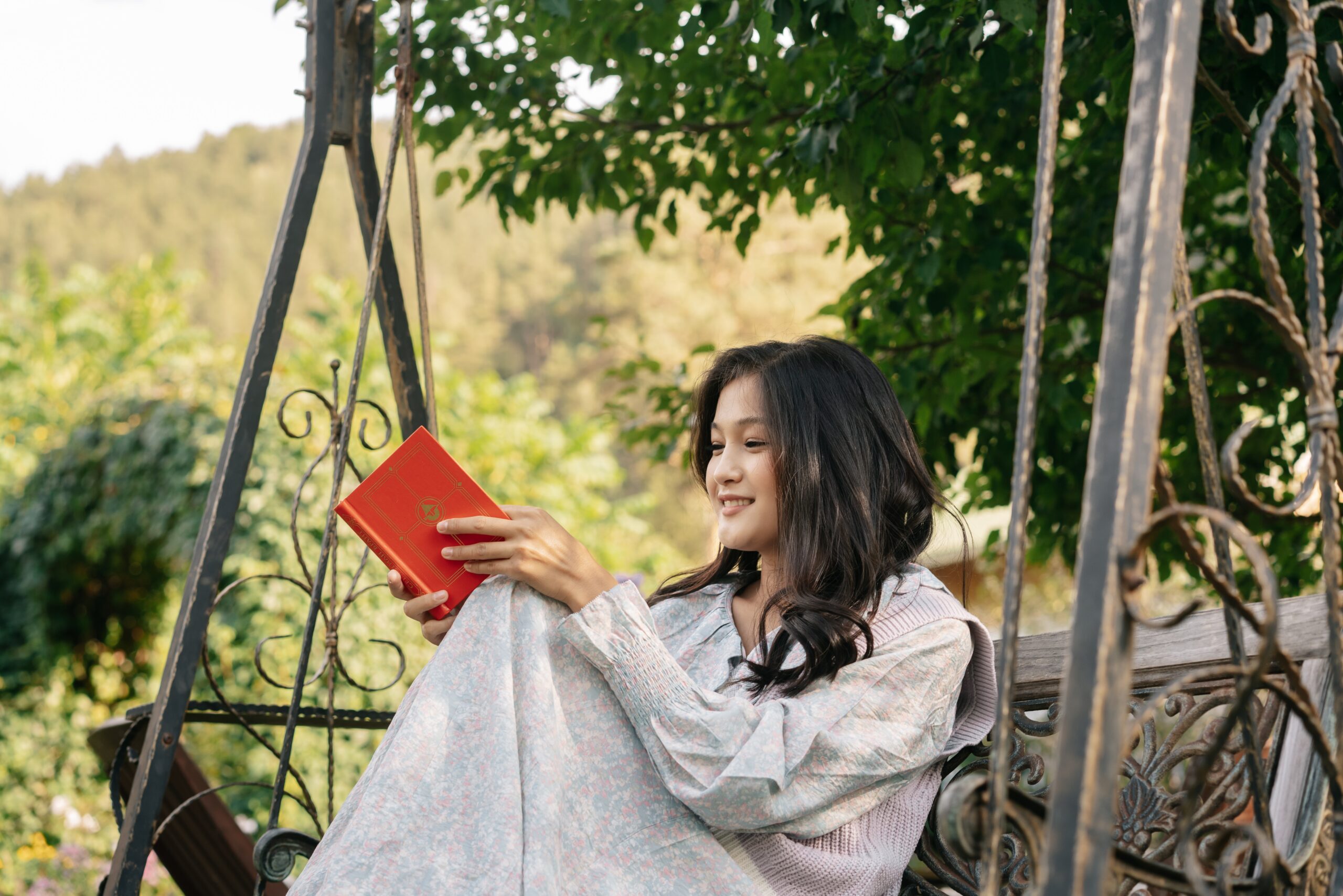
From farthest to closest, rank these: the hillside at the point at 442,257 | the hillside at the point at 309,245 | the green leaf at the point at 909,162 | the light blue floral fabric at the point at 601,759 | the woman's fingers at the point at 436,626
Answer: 1. the hillside at the point at 309,245
2. the hillside at the point at 442,257
3. the green leaf at the point at 909,162
4. the woman's fingers at the point at 436,626
5. the light blue floral fabric at the point at 601,759

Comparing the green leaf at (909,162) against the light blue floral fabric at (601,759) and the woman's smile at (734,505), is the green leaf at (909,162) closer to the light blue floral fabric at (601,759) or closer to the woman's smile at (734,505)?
the woman's smile at (734,505)

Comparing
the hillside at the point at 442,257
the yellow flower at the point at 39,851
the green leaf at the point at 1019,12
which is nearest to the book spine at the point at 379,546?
the green leaf at the point at 1019,12

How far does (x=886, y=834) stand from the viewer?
155 cm

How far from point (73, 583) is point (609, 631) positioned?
18.1 feet

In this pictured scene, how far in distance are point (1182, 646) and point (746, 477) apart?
0.69 m

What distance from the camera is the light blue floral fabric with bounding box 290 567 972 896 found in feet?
4.45

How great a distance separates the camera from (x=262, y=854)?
173 centimetres

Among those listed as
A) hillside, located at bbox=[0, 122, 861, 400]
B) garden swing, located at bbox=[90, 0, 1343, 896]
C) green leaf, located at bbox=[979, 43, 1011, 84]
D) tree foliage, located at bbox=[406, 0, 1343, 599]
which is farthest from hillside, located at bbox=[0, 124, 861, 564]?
garden swing, located at bbox=[90, 0, 1343, 896]

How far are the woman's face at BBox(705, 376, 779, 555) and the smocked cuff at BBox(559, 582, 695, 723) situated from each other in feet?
0.92

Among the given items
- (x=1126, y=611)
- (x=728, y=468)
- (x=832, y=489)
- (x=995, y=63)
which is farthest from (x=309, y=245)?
(x=1126, y=611)

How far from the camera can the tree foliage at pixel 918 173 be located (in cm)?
245

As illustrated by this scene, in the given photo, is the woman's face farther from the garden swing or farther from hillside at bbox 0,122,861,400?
hillside at bbox 0,122,861,400

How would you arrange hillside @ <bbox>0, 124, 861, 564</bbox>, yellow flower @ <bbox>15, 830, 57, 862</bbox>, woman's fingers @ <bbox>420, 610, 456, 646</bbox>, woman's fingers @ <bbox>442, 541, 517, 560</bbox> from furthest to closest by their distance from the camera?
hillside @ <bbox>0, 124, 861, 564</bbox>
yellow flower @ <bbox>15, 830, 57, 862</bbox>
woman's fingers @ <bbox>420, 610, 456, 646</bbox>
woman's fingers @ <bbox>442, 541, 517, 560</bbox>

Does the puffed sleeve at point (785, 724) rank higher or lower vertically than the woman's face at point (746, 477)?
lower
